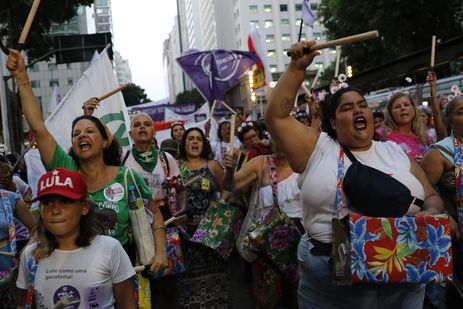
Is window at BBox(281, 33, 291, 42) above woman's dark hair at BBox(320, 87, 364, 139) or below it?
above

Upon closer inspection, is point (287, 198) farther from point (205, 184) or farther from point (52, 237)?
point (52, 237)

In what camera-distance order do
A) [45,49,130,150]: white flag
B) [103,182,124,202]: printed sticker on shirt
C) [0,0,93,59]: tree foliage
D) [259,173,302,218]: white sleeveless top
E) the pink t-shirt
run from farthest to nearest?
1. [0,0,93,59]: tree foliage
2. [45,49,130,150]: white flag
3. the pink t-shirt
4. [259,173,302,218]: white sleeveless top
5. [103,182,124,202]: printed sticker on shirt

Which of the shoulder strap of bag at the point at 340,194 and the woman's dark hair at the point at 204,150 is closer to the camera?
the shoulder strap of bag at the point at 340,194

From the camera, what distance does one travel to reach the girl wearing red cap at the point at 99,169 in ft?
10.9

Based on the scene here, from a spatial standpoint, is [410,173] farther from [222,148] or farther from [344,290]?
[222,148]

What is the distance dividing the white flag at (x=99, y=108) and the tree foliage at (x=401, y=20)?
65.8ft

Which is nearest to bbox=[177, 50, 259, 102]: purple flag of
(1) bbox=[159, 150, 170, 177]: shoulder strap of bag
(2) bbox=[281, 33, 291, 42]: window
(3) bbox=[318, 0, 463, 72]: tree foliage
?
(3) bbox=[318, 0, 463, 72]: tree foliage

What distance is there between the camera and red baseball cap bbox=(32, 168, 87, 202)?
2.68m

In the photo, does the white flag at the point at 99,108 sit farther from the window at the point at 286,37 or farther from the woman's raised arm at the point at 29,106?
the window at the point at 286,37

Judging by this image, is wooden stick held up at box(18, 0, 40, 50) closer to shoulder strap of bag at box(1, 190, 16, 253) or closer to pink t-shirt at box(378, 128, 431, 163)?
shoulder strap of bag at box(1, 190, 16, 253)

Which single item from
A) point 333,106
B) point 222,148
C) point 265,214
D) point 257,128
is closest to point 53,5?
point 222,148

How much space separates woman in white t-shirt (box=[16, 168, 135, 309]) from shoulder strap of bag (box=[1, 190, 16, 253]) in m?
1.26

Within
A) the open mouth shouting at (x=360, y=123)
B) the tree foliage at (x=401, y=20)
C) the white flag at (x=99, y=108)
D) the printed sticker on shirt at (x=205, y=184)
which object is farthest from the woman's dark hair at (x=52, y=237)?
the tree foliage at (x=401, y=20)

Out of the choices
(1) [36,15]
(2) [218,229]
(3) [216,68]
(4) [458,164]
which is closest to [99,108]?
(2) [218,229]
